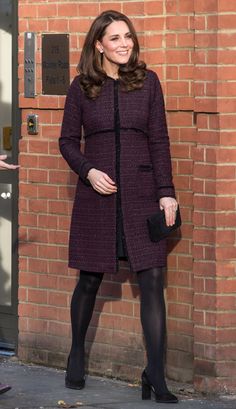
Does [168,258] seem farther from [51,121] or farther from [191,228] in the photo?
[51,121]

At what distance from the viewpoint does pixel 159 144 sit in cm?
724

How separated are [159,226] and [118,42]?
0.99 metres

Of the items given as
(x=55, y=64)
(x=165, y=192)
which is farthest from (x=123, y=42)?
(x=55, y=64)

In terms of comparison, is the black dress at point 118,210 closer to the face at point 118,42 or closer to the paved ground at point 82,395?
the face at point 118,42

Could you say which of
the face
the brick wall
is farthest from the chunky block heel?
the face

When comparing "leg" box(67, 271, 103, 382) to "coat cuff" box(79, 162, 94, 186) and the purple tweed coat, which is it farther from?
"coat cuff" box(79, 162, 94, 186)

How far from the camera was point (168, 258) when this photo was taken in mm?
7633

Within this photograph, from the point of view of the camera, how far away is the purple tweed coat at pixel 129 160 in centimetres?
724

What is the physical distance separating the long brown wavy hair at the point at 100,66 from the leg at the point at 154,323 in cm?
100

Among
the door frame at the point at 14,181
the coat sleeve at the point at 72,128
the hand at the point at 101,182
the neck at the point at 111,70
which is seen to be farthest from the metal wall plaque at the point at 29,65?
the hand at the point at 101,182

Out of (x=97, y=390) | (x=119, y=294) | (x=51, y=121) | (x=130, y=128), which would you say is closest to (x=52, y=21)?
(x=51, y=121)

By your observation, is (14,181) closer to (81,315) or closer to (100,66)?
(81,315)

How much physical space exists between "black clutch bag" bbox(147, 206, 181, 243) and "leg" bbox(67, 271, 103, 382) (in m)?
0.44

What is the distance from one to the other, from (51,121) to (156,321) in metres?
1.53
